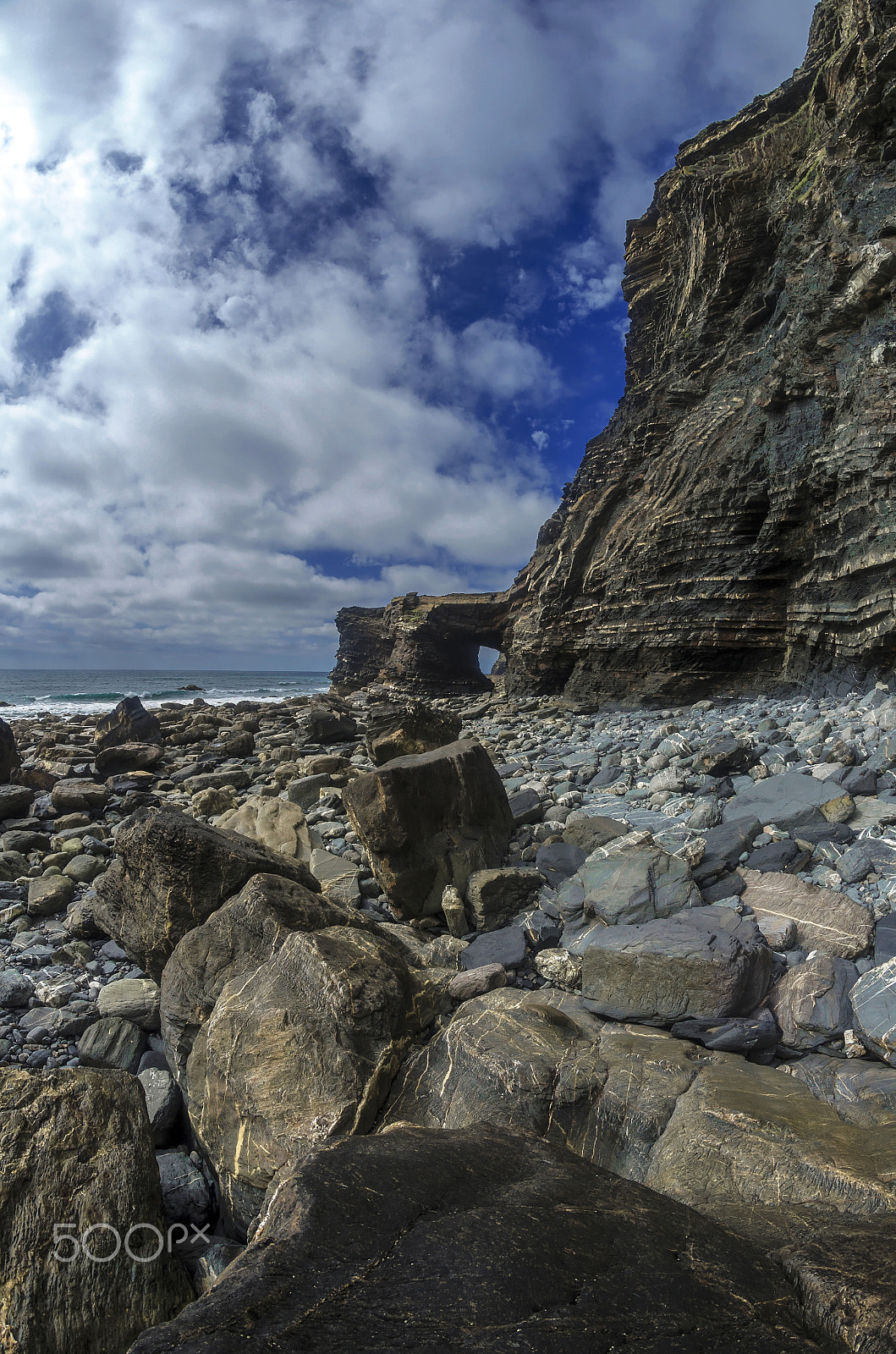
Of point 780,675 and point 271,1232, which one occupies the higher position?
point 780,675

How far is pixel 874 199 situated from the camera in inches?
435

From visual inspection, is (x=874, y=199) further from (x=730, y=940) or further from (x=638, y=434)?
(x=730, y=940)

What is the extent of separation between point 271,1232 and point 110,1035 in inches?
136

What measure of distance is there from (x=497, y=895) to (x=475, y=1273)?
4285mm

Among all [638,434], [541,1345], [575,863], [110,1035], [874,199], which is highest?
[874,199]

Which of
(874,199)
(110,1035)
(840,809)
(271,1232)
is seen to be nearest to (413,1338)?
(271,1232)

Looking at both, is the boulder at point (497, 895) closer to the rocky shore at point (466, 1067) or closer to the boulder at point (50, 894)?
the rocky shore at point (466, 1067)

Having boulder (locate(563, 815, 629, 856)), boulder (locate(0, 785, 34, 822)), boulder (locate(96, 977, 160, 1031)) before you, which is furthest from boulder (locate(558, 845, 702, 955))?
boulder (locate(0, 785, 34, 822))

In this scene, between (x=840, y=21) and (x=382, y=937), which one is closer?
(x=382, y=937)

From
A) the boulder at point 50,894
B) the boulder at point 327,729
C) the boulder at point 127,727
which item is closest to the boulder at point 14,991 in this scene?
the boulder at point 50,894

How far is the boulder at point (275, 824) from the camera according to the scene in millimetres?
7086

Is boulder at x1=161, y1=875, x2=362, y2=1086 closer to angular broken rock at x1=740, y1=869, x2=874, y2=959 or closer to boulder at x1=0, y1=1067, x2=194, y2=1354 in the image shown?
boulder at x1=0, y1=1067, x2=194, y2=1354

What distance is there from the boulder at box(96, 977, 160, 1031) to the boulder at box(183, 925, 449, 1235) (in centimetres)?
113

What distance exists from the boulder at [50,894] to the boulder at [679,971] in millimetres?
5596
